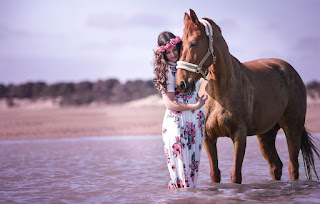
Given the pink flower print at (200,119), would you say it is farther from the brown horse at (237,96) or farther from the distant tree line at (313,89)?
the distant tree line at (313,89)

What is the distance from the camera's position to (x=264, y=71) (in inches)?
205

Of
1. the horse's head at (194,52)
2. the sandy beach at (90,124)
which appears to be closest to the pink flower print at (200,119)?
the horse's head at (194,52)

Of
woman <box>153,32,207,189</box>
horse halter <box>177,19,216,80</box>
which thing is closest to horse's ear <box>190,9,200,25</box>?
horse halter <box>177,19,216,80</box>

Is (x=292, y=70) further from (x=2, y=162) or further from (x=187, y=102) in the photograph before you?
(x=2, y=162)

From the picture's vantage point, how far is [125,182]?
5758mm

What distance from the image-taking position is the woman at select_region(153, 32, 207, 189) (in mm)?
3888

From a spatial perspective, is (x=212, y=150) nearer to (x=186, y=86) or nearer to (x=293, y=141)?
(x=186, y=86)

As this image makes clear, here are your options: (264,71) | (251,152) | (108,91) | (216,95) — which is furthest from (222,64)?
(108,91)

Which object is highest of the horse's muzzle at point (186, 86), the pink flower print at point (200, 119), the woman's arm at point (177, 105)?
the horse's muzzle at point (186, 86)

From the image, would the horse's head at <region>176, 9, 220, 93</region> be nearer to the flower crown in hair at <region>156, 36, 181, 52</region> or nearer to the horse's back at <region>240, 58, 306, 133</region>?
the flower crown in hair at <region>156, 36, 181, 52</region>

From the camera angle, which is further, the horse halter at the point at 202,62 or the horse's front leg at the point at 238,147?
the horse's front leg at the point at 238,147

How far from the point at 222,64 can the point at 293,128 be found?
189 centimetres

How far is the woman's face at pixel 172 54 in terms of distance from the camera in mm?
4004

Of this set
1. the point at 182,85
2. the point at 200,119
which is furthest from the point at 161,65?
the point at 200,119
